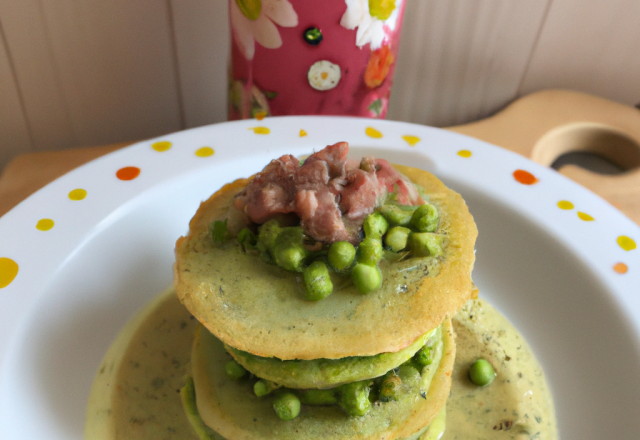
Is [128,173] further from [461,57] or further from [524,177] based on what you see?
[461,57]

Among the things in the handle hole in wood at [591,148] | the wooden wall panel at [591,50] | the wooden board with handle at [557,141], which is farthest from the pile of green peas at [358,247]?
the wooden wall panel at [591,50]

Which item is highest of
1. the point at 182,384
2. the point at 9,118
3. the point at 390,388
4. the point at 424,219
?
the point at 424,219

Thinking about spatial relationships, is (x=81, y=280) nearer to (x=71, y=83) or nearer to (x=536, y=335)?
(x=71, y=83)

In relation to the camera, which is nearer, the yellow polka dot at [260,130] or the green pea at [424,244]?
the green pea at [424,244]

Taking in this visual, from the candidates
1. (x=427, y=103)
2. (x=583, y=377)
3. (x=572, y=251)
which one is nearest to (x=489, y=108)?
(x=427, y=103)

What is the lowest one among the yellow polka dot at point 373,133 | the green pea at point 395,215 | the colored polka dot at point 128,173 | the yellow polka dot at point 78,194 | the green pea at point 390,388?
the green pea at point 390,388

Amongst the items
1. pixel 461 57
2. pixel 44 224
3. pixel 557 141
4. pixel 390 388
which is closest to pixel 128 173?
pixel 44 224

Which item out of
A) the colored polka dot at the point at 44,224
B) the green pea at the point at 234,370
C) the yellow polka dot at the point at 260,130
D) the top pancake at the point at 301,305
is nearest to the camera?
the top pancake at the point at 301,305

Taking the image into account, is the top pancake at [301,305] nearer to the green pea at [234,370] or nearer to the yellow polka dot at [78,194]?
the green pea at [234,370]
